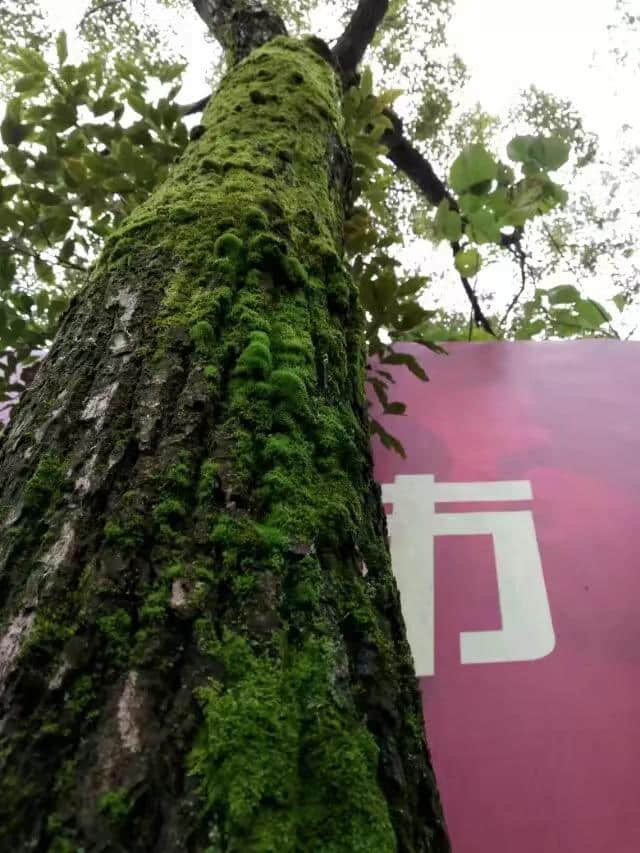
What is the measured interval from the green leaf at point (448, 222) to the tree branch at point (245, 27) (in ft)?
2.19

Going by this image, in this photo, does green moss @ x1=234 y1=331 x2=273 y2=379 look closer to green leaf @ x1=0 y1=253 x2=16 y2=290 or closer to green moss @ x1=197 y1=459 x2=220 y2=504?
green moss @ x1=197 y1=459 x2=220 y2=504

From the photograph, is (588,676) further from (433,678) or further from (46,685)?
(46,685)

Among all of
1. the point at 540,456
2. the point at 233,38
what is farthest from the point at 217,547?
the point at 233,38

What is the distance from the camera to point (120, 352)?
0.64 metres

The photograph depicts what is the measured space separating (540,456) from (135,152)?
1245 millimetres

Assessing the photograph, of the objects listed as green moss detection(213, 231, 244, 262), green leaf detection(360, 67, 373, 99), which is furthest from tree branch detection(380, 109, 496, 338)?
green moss detection(213, 231, 244, 262)

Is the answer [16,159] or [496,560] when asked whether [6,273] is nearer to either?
[16,159]

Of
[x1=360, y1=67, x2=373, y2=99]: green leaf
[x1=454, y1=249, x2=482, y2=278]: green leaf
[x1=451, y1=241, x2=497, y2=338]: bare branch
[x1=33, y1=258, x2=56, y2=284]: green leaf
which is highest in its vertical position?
[x1=360, y1=67, x2=373, y2=99]: green leaf

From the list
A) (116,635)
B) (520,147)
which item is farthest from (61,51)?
(116,635)

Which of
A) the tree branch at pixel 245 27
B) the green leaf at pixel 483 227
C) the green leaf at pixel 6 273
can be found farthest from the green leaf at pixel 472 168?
the green leaf at pixel 6 273

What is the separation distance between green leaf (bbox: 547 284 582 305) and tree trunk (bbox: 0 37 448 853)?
1154mm

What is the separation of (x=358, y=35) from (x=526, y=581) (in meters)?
2.25

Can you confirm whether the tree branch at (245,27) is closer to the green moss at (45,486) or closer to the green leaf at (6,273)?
the green leaf at (6,273)

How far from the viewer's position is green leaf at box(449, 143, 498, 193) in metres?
1.45
